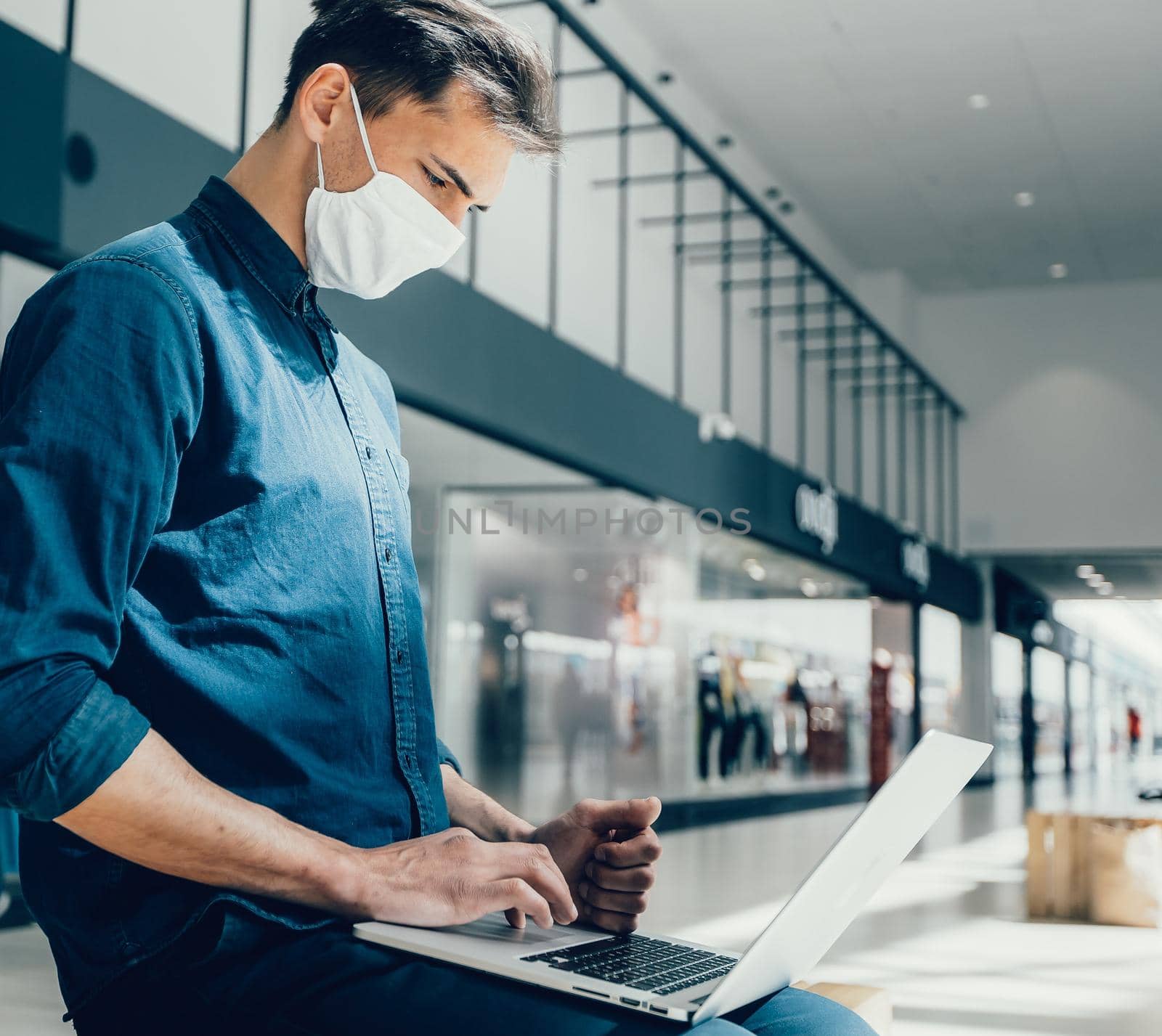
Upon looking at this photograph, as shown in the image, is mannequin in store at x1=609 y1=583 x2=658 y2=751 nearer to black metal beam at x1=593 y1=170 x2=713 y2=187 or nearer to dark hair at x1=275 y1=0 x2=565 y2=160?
black metal beam at x1=593 y1=170 x2=713 y2=187

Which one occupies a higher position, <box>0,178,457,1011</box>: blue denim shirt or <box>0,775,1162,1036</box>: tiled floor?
<box>0,178,457,1011</box>: blue denim shirt

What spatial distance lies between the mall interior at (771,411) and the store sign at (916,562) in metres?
0.08

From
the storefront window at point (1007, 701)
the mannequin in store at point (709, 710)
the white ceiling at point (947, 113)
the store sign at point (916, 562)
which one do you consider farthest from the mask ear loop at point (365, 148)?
the storefront window at point (1007, 701)

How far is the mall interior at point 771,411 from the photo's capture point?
16.1 feet

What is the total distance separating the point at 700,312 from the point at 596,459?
4.42m

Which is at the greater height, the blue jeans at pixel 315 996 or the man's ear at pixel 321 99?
the man's ear at pixel 321 99

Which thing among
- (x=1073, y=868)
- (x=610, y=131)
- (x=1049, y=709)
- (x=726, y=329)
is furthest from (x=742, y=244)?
(x=1049, y=709)

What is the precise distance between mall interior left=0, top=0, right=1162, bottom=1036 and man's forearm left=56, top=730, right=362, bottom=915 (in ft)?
1.43

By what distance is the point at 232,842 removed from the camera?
916 mm

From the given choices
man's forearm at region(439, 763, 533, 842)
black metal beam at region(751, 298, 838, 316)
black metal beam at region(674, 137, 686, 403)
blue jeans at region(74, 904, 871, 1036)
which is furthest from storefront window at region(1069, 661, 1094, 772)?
blue jeans at region(74, 904, 871, 1036)

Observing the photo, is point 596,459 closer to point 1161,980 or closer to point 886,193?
point 1161,980

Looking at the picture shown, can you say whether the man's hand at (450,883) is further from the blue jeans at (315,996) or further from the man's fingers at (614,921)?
the man's fingers at (614,921)

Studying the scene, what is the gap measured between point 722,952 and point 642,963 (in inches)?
5.2

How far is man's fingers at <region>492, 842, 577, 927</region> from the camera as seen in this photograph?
1.01 meters
